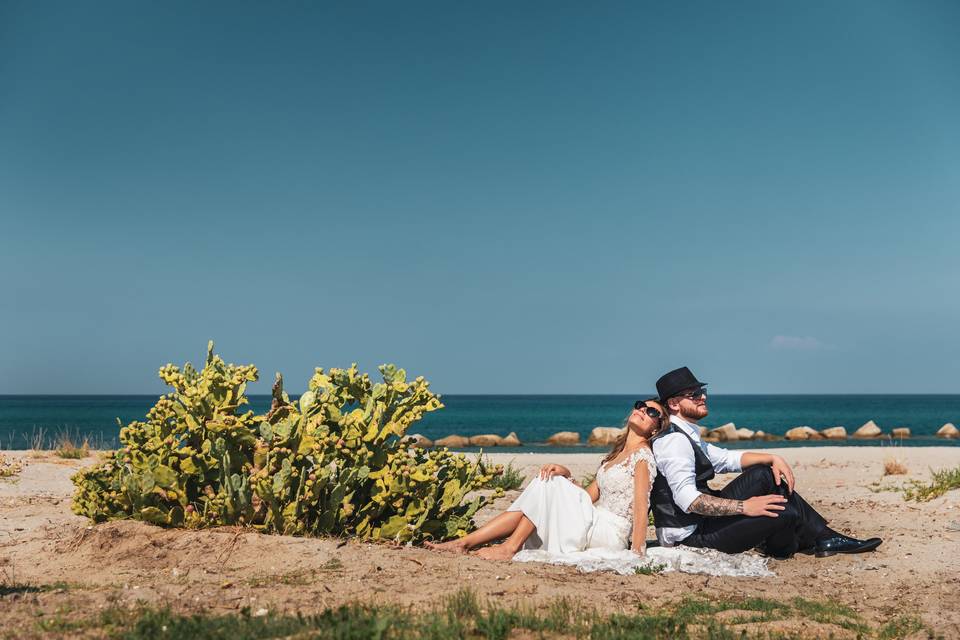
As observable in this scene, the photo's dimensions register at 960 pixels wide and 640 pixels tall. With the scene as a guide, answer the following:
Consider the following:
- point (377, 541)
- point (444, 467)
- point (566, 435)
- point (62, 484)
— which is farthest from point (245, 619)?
point (566, 435)

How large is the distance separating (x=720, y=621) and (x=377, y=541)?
328cm

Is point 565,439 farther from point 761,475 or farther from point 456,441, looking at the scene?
point 761,475

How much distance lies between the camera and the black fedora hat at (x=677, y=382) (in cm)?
757

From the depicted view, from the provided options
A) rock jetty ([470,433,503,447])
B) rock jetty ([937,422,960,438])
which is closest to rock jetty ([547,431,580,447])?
rock jetty ([470,433,503,447])

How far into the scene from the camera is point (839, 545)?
8312 mm

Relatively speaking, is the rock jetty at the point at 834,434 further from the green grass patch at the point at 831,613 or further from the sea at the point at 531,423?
the green grass patch at the point at 831,613

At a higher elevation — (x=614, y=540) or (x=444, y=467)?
(x=444, y=467)

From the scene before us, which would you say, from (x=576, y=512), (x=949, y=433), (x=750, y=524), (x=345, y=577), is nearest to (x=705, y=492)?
(x=750, y=524)

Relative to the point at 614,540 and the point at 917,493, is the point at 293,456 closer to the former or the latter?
the point at 614,540

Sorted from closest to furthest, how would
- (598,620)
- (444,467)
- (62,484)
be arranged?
(598,620) < (444,467) < (62,484)

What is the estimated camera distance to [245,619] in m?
4.85

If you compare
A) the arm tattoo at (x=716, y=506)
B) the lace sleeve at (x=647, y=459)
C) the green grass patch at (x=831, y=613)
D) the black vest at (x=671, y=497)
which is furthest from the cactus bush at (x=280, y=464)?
the green grass patch at (x=831, y=613)

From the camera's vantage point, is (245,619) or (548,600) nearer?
(245,619)

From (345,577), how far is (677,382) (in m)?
3.40
